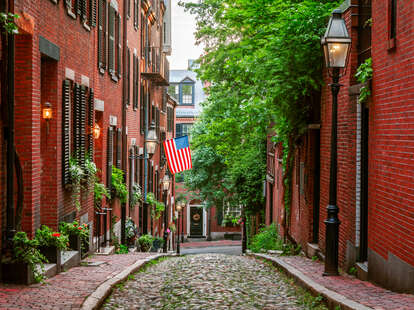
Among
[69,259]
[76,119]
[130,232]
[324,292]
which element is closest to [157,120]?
[130,232]

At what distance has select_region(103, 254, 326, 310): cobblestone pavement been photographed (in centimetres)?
835

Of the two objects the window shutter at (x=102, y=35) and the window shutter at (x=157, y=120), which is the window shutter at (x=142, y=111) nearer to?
the window shutter at (x=157, y=120)

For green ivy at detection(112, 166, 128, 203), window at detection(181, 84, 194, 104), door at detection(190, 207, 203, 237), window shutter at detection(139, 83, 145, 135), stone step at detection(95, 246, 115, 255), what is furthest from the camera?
window at detection(181, 84, 194, 104)

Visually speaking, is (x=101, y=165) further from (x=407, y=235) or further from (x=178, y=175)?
(x=178, y=175)

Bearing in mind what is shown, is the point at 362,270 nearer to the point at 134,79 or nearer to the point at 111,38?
the point at 111,38

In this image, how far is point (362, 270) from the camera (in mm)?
9414

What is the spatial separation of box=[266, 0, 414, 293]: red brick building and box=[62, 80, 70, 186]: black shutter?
573cm

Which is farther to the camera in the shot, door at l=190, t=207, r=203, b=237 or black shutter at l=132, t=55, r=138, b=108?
door at l=190, t=207, r=203, b=237

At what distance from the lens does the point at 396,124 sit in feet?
25.6

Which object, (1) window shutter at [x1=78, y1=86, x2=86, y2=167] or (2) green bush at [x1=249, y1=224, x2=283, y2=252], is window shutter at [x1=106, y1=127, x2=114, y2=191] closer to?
(1) window shutter at [x1=78, y1=86, x2=86, y2=167]

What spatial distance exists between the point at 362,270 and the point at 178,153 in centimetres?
1371

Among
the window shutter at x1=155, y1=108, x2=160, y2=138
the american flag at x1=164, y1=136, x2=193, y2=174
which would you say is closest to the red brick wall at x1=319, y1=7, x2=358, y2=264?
the american flag at x1=164, y1=136, x2=193, y2=174

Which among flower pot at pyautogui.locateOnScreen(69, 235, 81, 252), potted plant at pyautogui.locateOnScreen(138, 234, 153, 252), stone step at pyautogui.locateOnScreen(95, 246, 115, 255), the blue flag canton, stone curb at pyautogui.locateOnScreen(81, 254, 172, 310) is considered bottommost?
potted plant at pyautogui.locateOnScreen(138, 234, 153, 252)

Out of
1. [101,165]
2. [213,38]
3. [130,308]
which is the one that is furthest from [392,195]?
[213,38]
